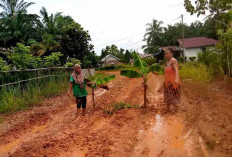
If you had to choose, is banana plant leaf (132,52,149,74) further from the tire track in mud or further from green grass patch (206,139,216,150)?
green grass patch (206,139,216,150)

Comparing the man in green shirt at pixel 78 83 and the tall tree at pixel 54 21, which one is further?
the tall tree at pixel 54 21

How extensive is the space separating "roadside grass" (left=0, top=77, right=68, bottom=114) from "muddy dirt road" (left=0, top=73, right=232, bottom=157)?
588 millimetres

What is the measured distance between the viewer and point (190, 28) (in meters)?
59.6

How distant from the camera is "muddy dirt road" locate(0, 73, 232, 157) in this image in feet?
14.9

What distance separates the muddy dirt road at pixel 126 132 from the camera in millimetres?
4555

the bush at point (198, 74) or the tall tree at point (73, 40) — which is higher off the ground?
the tall tree at point (73, 40)

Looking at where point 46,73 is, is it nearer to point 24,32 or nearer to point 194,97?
point 194,97

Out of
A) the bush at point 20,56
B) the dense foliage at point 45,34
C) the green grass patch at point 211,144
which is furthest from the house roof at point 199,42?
the green grass patch at point 211,144

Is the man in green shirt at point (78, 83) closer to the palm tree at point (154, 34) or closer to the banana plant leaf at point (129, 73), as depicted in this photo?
the banana plant leaf at point (129, 73)

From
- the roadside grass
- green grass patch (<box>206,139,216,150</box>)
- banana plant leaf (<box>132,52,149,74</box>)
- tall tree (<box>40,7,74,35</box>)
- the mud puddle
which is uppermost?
tall tree (<box>40,7,74,35</box>)

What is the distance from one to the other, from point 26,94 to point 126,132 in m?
5.63

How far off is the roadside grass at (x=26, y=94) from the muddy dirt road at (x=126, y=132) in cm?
59

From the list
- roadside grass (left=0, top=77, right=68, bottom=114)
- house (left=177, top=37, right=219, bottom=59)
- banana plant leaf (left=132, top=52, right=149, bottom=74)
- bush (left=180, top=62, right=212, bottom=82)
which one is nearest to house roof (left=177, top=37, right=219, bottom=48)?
house (left=177, top=37, right=219, bottom=59)

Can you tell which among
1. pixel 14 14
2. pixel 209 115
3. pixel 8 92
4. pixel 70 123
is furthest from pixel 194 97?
pixel 14 14
